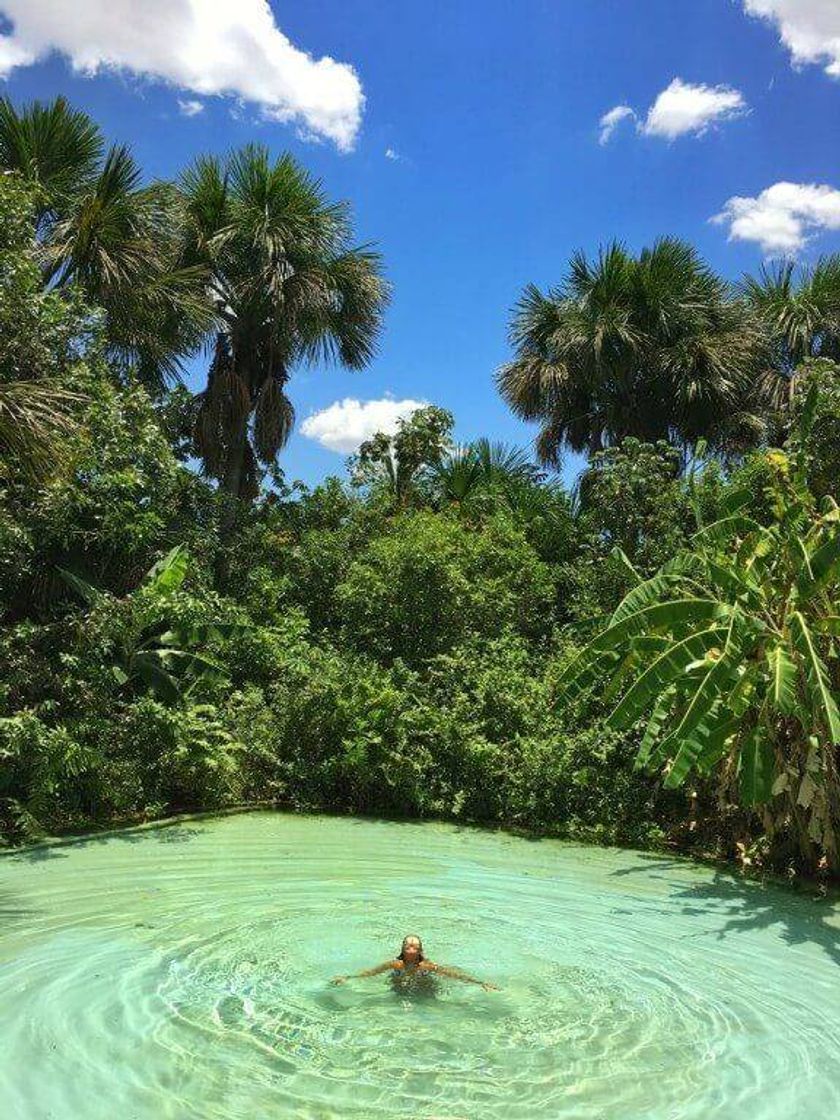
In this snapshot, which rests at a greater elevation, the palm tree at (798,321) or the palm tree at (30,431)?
the palm tree at (798,321)

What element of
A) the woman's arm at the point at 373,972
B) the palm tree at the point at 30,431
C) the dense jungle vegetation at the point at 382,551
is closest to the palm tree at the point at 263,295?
the dense jungle vegetation at the point at 382,551

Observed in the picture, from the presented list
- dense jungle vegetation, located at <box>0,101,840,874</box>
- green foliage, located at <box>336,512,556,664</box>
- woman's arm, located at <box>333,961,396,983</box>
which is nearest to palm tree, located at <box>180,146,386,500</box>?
dense jungle vegetation, located at <box>0,101,840,874</box>

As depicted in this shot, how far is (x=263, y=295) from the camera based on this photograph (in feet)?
55.9

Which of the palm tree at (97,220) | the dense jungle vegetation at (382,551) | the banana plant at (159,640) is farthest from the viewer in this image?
the palm tree at (97,220)

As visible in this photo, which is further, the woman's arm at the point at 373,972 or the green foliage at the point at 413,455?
the green foliage at the point at 413,455

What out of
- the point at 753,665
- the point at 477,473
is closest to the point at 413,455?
the point at 477,473

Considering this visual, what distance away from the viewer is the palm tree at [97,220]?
1314cm

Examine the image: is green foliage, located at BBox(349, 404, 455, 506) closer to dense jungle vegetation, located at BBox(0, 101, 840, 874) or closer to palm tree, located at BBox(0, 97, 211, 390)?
dense jungle vegetation, located at BBox(0, 101, 840, 874)

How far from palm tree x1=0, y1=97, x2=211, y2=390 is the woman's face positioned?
9946 millimetres

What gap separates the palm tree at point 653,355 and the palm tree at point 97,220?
28.9 ft

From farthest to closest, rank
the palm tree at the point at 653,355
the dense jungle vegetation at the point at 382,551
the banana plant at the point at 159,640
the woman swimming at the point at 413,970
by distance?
the palm tree at the point at 653,355 → the banana plant at the point at 159,640 → the dense jungle vegetation at the point at 382,551 → the woman swimming at the point at 413,970

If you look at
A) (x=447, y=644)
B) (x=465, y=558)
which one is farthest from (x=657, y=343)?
(x=447, y=644)

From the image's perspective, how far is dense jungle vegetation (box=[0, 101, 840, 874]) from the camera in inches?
357

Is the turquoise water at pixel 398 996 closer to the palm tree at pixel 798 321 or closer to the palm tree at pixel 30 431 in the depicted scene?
the palm tree at pixel 30 431
